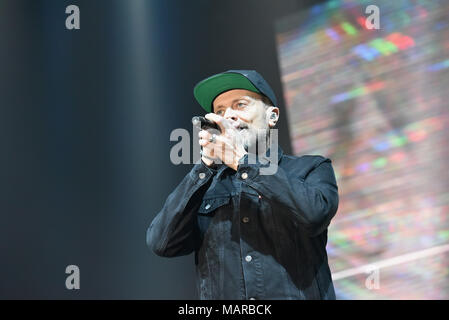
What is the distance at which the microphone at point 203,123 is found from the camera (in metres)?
1.04

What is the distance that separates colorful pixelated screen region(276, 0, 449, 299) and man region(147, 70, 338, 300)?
0.94 metres

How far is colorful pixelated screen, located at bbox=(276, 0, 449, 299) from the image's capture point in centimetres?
197

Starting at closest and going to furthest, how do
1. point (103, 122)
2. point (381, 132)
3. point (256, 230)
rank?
point (256, 230) → point (381, 132) → point (103, 122)

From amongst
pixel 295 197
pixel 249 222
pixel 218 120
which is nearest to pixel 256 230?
pixel 249 222

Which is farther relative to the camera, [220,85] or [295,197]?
[220,85]

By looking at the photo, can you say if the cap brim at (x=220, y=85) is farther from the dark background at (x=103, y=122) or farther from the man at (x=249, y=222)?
the dark background at (x=103, y=122)

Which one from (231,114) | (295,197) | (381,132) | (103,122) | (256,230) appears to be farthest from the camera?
(103,122)

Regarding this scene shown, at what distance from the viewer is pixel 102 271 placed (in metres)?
2.30

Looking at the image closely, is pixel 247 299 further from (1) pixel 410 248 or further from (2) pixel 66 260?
(2) pixel 66 260

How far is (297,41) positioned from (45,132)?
3.98 feet

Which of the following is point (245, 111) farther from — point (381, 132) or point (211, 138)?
point (381, 132)

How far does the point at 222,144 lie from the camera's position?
1.06 m

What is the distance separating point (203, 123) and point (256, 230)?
25cm

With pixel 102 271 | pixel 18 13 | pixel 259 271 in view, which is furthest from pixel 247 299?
pixel 18 13
